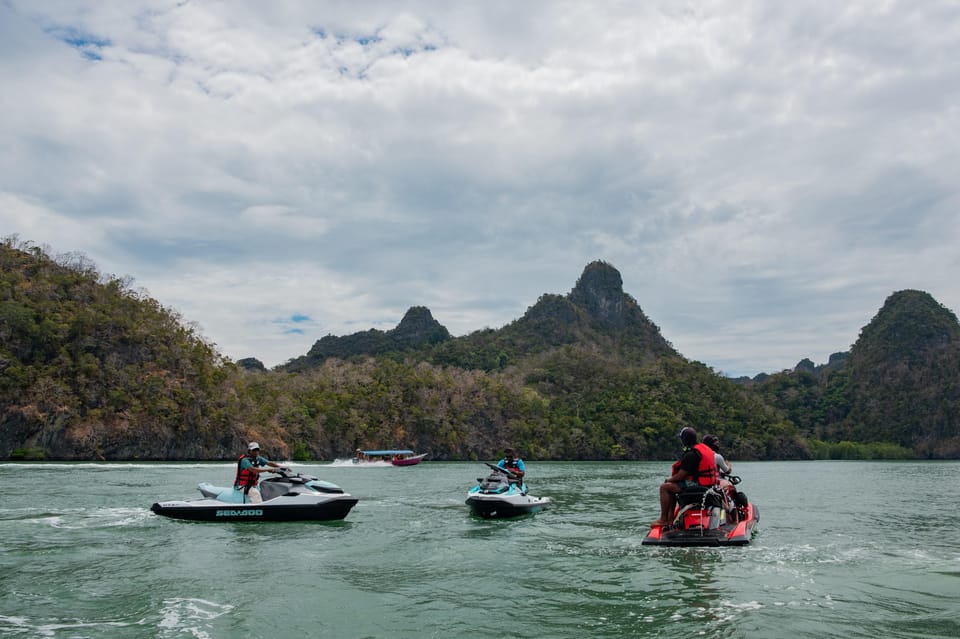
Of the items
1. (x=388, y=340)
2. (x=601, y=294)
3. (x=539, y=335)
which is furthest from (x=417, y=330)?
(x=601, y=294)

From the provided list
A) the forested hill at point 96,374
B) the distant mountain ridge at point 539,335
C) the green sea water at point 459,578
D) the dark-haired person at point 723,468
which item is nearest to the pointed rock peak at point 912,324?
the distant mountain ridge at point 539,335

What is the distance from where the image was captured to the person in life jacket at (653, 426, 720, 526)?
44.8ft

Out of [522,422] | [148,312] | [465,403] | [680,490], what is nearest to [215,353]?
[148,312]

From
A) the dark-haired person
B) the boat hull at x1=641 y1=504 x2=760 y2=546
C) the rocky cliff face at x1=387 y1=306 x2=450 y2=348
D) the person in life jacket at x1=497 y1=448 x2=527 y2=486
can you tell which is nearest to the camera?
the boat hull at x1=641 y1=504 x2=760 y2=546

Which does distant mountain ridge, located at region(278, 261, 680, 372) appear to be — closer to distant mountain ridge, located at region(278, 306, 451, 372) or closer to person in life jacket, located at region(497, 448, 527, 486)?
distant mountain ridge, located at region(278, 306, 451, 372)

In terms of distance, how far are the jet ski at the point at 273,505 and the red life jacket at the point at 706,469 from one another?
959 cm

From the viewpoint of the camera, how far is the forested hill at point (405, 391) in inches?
2410

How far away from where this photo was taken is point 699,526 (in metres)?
13.8

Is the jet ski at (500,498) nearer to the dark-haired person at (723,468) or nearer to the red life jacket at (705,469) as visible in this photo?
the dark-haired person at (723,468)

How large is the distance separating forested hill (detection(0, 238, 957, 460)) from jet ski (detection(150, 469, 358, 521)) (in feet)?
151

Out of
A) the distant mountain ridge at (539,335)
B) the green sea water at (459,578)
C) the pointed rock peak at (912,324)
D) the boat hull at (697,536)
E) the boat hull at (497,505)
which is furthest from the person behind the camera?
the distant mountain ridge at (539,335)

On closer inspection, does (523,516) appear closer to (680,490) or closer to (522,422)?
(680,490)

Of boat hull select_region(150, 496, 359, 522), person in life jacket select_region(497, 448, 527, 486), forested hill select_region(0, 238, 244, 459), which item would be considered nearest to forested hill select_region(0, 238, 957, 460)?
forested hill select_region(0, 238, 244, 459)

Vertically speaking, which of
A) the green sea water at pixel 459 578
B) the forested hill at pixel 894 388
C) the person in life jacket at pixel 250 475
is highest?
the forested hill at pixel 894 388
